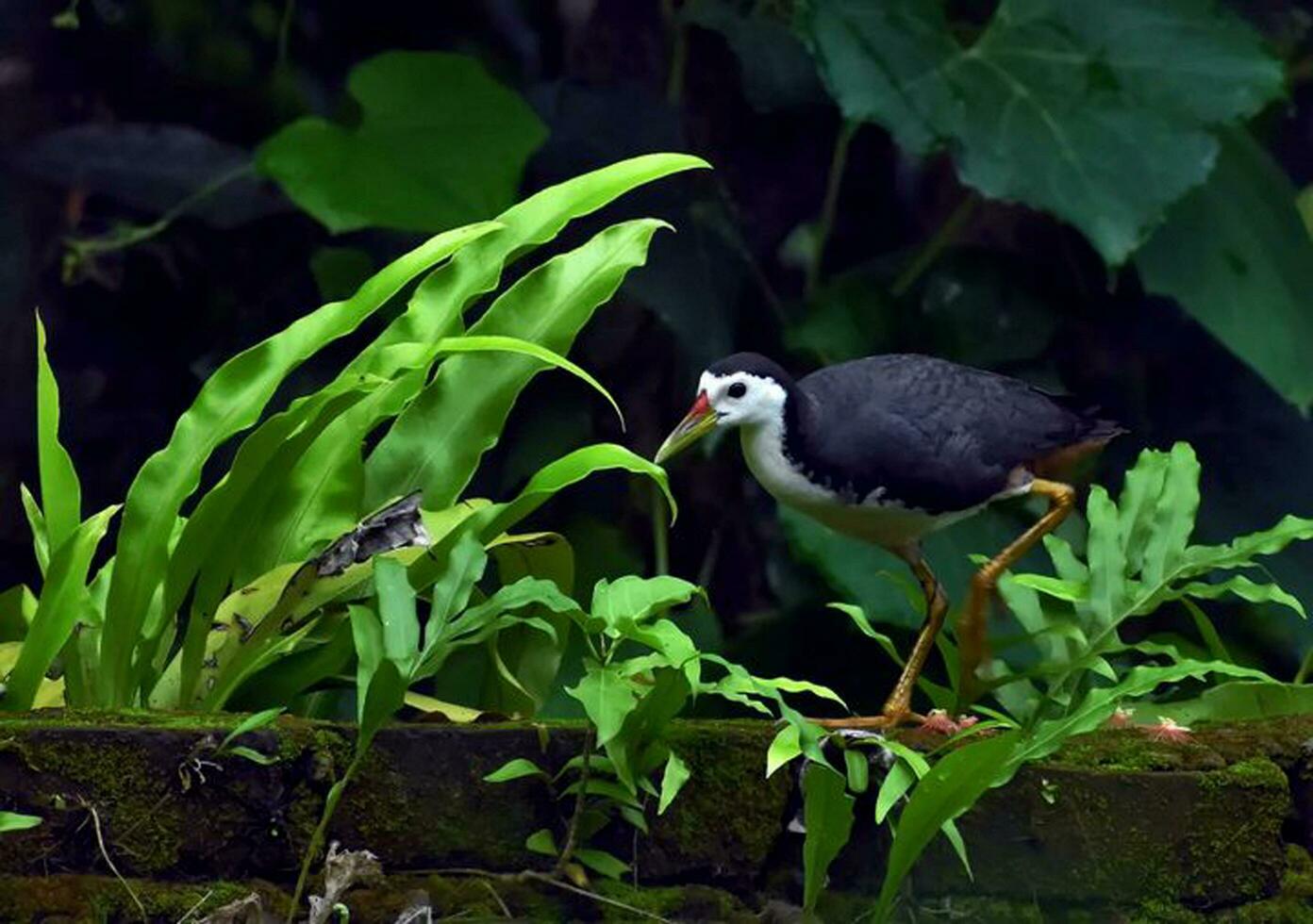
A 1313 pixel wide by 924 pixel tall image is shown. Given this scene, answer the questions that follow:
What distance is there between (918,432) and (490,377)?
2.00 ft

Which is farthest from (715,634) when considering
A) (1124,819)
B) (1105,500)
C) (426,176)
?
(1124,819)

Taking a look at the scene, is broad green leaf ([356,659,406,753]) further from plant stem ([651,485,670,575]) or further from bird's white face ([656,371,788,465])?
Result: plant stem ([651,485,670,575])

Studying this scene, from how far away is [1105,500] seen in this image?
2.99m

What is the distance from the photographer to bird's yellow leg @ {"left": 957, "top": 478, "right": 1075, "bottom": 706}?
10.2ft

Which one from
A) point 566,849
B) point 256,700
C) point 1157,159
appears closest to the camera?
point 566,849

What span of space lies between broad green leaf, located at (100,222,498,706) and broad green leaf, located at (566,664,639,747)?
1.86 ft

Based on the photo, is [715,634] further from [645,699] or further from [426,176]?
[645,699]

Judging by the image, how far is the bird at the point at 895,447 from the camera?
3.07 metres

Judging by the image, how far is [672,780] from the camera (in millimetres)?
2400

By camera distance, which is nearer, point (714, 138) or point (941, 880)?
point (941, 880)

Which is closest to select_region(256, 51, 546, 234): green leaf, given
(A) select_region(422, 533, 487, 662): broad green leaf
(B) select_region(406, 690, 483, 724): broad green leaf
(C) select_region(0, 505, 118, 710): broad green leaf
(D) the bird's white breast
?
(D) the bird's white breast

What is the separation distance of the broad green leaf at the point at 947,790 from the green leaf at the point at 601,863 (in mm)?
314

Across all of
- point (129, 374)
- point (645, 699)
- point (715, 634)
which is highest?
point (645, 699)

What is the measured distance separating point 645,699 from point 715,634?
6.43 feet
